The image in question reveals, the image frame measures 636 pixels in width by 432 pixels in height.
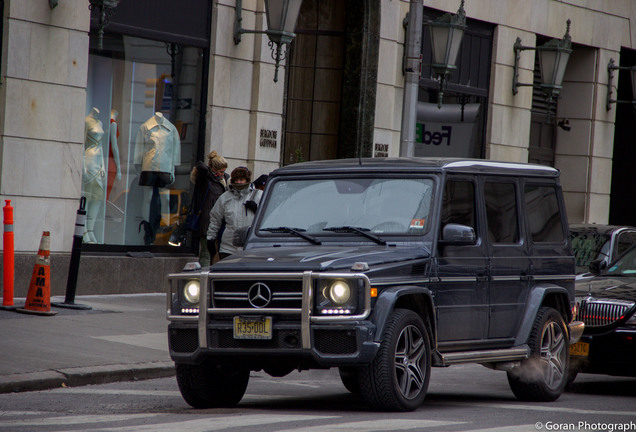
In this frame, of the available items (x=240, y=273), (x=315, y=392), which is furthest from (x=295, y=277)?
(x=315, y=392)

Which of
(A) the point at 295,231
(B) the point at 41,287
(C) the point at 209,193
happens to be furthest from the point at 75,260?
(A) the point at 295,231

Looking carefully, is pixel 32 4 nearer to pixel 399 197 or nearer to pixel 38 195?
pixel 38 195

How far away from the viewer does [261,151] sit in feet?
62.4

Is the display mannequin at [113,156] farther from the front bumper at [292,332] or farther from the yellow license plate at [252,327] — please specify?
the yellow license plate at [252,327]

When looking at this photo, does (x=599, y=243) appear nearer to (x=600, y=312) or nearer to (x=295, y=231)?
(x=600, y=312)

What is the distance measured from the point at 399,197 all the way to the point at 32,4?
7649mm

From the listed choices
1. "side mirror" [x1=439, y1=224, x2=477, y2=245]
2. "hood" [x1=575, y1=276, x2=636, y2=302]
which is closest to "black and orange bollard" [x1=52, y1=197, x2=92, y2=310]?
"hood" [x1=575, y1=276, x2=636, y2=302]

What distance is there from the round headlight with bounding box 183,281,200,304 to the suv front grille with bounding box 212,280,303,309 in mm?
190

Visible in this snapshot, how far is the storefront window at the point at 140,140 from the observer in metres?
17.0

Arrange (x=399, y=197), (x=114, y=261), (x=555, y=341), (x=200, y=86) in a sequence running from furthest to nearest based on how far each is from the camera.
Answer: (x=200, y=86) → (x=114, y=261) → (x=555, y=341) → (x=399, y=197)

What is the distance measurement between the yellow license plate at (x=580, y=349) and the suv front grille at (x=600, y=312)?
0.23 meters

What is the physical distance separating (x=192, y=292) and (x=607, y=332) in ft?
13.7

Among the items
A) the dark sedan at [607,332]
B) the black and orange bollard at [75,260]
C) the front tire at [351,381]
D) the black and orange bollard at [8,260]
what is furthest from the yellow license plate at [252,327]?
the black and orange bollard at [75,260]

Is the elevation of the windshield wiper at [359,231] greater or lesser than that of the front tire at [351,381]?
greater
